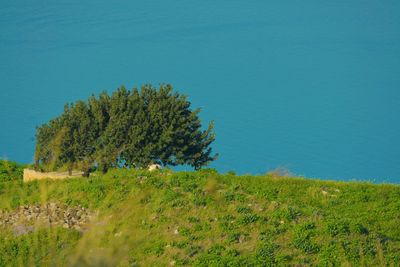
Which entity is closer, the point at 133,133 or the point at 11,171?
the point at 133,133

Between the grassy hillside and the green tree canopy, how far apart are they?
245 inches

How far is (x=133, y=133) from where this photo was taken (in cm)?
2842

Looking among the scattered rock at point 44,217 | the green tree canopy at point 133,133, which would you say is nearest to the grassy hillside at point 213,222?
the scattered rock at point 44,217

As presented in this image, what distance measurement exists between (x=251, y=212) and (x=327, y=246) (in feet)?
8.09

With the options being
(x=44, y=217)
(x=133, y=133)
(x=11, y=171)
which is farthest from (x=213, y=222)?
(x=11, y=171)

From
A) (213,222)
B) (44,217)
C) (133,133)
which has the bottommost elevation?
(213,222)

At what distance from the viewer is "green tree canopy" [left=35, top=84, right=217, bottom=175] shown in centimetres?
2825

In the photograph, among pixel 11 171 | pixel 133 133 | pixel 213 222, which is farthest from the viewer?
pixel 11 171

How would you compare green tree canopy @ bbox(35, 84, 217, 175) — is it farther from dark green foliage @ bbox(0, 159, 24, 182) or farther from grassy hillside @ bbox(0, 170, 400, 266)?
grassy hillside @ bbox(0, 170, 400, 266)

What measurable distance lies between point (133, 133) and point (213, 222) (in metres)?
10.9

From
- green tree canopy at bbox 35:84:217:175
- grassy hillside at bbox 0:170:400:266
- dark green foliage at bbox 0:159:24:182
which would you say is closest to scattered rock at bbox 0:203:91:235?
grassy hillside at bbox 0:170:400:266

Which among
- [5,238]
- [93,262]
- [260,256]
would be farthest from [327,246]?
[93,262]

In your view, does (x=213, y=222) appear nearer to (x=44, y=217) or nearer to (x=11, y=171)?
(x=44, y=217)

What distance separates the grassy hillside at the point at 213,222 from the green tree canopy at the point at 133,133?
6.22m
